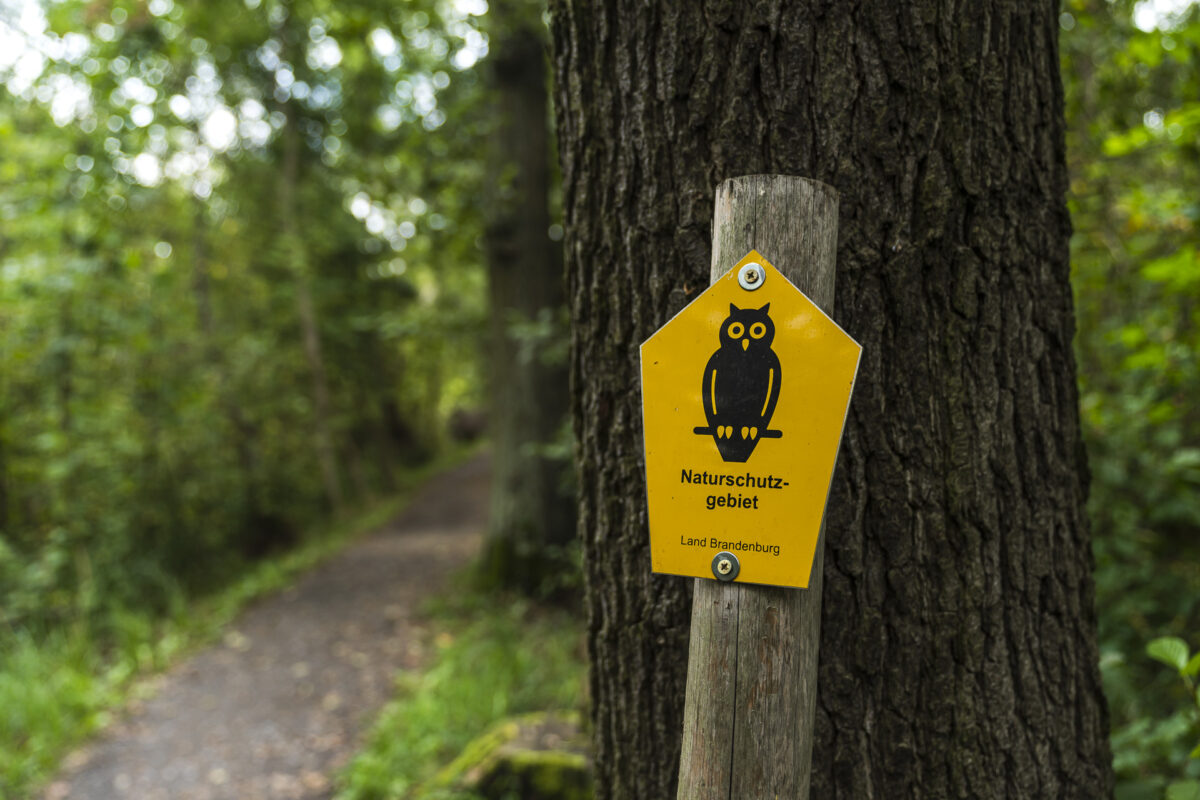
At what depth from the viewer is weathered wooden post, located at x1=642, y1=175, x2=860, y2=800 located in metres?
1.14

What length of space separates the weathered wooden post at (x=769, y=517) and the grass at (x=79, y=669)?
520cm

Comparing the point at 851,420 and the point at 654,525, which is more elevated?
the point at 851,420

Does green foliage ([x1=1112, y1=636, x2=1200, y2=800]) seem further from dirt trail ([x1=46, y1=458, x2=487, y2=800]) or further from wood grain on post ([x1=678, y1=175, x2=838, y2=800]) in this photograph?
dirt trail ([x1=46, y1=458, x2=487, y2=800])

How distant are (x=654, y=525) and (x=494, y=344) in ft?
21.2

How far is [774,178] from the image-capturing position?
1.20 m

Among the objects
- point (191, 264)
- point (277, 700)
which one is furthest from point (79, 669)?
point (191, 264)

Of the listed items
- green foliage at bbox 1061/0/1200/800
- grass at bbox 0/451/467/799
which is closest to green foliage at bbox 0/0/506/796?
grass at bbox 0/451/467/799

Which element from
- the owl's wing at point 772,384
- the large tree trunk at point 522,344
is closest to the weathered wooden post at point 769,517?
the owl's wing at point 772,384

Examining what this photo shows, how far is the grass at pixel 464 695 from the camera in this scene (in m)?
4.39

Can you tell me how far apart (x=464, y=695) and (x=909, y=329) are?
4.45 m

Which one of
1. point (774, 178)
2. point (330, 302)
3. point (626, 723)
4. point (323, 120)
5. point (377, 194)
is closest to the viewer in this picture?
point (774, 178)

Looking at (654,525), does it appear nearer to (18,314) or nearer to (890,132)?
(890,132)

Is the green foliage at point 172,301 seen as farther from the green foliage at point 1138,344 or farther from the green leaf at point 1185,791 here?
the green leaf at point 1185,791

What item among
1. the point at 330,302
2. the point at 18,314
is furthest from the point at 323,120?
the point at 18,314
